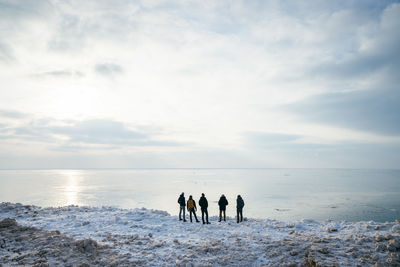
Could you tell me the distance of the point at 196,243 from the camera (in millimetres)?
12812

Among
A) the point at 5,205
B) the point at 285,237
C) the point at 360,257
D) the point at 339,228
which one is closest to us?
the point at 360,257

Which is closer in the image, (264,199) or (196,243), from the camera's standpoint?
(196,243)

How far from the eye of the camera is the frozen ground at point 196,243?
10375mm

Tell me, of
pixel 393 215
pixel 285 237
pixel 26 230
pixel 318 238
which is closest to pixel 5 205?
pixel 26 230

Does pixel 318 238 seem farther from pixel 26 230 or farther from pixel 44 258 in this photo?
pixel 26 230

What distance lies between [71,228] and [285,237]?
12873mm

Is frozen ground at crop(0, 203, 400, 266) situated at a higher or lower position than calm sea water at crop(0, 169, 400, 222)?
higher

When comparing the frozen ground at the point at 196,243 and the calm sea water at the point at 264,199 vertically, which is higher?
the frozen ground at the point at 196,243

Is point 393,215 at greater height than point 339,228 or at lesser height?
lesser

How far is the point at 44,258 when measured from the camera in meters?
10.4

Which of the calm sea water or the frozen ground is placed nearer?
the frozen ground

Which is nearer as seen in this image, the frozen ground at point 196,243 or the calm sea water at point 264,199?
the frozen ground at point 196,243

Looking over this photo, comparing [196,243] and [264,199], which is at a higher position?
[196,243]

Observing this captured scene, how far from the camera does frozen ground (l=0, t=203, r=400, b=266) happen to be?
10375mm
